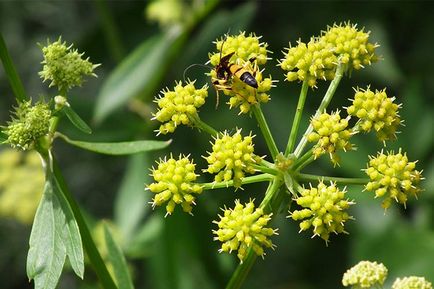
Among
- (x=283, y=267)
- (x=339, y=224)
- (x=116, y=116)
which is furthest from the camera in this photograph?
(x=283, y=267)

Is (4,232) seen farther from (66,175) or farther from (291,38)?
(291,38)

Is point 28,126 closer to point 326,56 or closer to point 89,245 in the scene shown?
point 89,245

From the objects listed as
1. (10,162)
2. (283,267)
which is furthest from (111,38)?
(283,267)

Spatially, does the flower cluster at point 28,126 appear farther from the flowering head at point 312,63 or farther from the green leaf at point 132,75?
the green leaf at point 132,75

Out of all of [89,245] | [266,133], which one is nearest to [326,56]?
[266,133]

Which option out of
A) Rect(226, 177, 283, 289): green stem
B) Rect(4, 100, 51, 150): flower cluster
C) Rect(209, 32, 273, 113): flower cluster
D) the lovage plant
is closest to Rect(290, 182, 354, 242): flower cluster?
the lovage plant

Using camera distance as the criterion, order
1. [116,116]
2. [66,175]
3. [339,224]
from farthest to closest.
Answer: [66,175] → [116,116] → [339,224]
